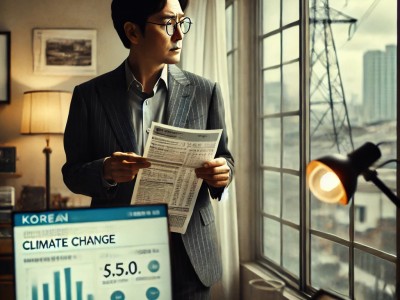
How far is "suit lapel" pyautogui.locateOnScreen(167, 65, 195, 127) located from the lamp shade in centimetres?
64

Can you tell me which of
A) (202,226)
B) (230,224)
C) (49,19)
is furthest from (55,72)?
(202,226)

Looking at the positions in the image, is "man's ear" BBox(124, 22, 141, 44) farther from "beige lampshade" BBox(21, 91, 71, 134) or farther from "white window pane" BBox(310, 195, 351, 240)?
"beige lampshade" BBox(21, 91, 71, 134)

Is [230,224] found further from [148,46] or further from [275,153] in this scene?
[148,46]

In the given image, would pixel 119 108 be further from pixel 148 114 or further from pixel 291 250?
pixel 291 250

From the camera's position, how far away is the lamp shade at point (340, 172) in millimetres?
874

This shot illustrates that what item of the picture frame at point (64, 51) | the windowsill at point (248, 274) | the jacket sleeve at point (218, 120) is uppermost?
the picture frame at point (64, 51)

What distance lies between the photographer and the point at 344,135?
2.04m

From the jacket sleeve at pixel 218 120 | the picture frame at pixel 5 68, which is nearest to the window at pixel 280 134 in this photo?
the jacket sleeve at pixel 218 120

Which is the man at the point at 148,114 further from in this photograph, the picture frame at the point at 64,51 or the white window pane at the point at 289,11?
the picture frame at the point at 64,51

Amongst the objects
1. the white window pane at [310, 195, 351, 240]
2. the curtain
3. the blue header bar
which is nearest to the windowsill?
the curtain

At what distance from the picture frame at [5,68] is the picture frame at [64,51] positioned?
0.17 metres

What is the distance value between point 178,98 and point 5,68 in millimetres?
2422

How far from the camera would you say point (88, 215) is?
3.25ft

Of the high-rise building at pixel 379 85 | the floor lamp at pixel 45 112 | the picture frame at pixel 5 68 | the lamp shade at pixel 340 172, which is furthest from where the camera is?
the picture frame at pixel 5 68
